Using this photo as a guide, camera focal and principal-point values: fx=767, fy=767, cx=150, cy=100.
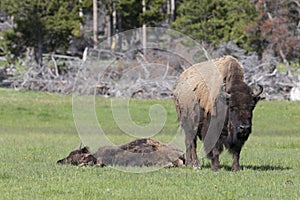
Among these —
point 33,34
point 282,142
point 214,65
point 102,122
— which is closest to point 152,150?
point 214,65

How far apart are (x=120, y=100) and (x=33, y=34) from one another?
1340 cm

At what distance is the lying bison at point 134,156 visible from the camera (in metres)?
15.1

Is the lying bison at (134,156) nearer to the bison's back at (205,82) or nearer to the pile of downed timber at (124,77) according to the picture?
the bison's back at (205,82)

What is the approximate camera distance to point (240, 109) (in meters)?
14.0

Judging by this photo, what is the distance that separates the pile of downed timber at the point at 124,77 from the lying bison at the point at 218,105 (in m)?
15.5

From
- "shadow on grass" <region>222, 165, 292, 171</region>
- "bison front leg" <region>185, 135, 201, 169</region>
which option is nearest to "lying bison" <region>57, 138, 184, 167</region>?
"bison front leg" <region>185, 135, 201, 169</region>

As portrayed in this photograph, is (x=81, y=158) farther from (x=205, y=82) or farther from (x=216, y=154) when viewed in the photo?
(x=205, y=82)

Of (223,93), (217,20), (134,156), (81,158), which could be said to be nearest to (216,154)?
(223,93)

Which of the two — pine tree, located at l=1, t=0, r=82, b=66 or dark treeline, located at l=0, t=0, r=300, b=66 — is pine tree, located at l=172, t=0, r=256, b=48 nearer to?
dark treeline, located at l=0, t=0, r=300, b=66

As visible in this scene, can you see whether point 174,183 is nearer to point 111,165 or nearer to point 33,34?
point 111,165

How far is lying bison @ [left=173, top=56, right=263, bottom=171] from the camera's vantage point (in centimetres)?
1412

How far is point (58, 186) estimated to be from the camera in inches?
475

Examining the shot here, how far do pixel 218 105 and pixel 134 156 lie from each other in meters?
2.03

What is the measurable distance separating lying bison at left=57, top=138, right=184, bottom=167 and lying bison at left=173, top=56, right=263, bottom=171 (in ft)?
1.67
